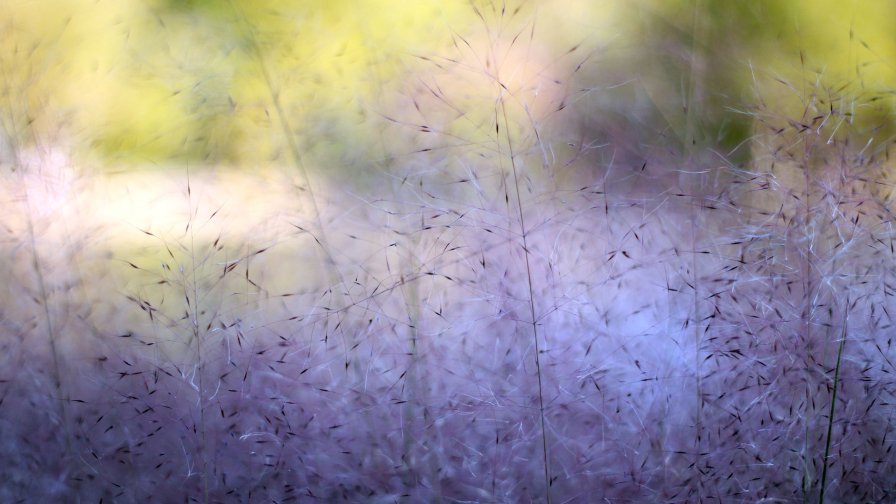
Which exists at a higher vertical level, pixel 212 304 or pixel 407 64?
pixel 407 64

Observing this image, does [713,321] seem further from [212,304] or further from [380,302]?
[212,304]

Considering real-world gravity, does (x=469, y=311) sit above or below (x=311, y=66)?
below

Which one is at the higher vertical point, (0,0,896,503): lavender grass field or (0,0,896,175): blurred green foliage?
(0,0,896,175): blurred green foliage

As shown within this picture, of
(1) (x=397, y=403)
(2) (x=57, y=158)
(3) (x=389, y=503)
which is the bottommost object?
(3) (x=389, y=503)

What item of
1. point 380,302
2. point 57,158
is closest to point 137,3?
point 57,158
